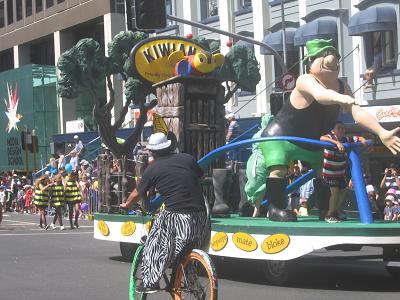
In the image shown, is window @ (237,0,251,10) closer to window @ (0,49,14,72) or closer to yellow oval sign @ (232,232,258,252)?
yellow oval sign @ (232,232,258,252)

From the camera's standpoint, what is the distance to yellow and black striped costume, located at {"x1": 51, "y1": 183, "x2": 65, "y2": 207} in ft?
77.1

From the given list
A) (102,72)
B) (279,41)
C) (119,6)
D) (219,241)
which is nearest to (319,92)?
(219,241)

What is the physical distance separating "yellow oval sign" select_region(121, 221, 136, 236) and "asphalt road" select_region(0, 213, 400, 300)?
52 cm

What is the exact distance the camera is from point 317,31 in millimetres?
28703

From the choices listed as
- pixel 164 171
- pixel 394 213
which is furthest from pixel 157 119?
pixel 394 213

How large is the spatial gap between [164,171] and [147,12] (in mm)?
10629

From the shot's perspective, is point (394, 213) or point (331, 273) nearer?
point (331, 273)

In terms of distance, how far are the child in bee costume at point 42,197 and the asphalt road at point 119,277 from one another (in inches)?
272

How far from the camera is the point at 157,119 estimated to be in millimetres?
13414

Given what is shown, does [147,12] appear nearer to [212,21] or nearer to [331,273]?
[331,273]

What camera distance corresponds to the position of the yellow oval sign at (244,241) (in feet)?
34.5

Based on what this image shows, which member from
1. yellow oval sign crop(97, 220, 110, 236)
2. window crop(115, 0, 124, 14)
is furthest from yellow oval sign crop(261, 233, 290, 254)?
window crop(115, 0, 124, 14)

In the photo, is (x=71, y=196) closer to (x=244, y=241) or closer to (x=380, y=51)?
(x=380, y=51)

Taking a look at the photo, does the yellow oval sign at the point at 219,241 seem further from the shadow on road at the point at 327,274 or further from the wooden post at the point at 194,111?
the wooden post at the point at 194,111
